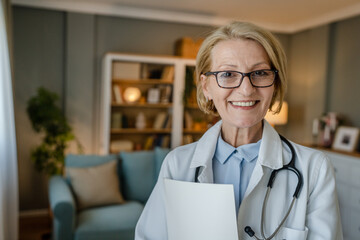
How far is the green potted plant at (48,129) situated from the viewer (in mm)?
4008

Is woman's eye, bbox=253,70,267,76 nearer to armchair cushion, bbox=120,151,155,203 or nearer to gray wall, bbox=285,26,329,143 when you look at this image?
armchair cushion, bbox=120,151,155,203

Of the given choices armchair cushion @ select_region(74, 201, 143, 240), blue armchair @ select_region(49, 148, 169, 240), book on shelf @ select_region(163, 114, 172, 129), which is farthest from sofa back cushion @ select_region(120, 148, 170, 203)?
book on shelf @ select_region(163, 114, 172, 129)

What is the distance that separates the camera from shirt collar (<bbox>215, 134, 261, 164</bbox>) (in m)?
1.07

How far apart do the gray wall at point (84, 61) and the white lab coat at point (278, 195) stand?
371 centimetres

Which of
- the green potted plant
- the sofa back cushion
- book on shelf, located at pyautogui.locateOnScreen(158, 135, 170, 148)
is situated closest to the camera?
the sofa back cushion

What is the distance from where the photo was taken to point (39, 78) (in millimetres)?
4480

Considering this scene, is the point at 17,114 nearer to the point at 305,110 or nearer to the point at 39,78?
the point at 39,78

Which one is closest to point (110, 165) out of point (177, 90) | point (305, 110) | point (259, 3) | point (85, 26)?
point (177, 90)

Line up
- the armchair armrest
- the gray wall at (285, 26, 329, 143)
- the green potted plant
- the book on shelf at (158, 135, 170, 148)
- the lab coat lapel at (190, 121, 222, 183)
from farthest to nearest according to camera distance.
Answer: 1. the gray wall at (285, 26, 329, 143)
2. the book on shelf at (158, 135, 170, 148)
3. the green potted plant
4. the armchair armrest
5. the lab coat lapel at (190, 121, 222, 183)

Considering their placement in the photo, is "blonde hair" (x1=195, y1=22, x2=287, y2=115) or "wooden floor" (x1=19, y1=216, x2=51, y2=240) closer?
"blonde hair" (x1=195, y1=22, x2=287, y2=115)

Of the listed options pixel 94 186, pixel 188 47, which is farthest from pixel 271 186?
pixel 188 47

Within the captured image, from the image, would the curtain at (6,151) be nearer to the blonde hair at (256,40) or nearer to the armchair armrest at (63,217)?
the armchair armrest at (63,217)

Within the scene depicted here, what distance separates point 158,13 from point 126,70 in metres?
0.94

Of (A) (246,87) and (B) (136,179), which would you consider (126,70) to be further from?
(A) (246,87)
